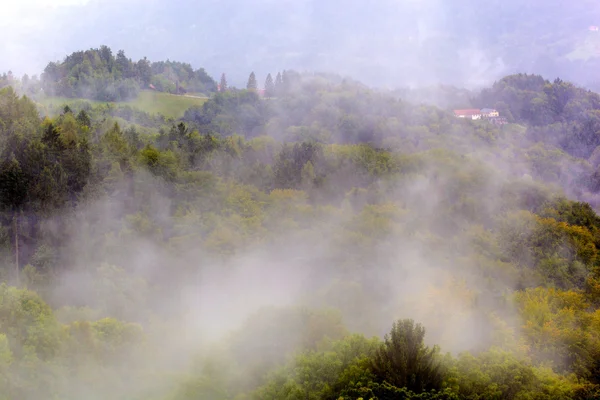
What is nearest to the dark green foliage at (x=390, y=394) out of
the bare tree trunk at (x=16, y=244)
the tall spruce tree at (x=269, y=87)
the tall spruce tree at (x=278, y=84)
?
the bare tree trunk at (x=16, y=244)

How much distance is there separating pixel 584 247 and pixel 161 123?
71.7 metres

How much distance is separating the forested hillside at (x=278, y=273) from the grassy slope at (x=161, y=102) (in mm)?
41867

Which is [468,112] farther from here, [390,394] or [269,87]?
[390,394]

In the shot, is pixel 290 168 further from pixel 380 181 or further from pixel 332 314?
pixel 332 314

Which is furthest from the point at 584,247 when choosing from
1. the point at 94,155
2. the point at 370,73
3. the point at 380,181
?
the point at 370,73

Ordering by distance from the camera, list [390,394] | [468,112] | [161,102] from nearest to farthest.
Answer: [390,394], [161,102], [468,112]

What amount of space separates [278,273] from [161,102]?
266 ft

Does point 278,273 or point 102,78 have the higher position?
point 102,78

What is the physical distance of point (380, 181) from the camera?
57.2 metres

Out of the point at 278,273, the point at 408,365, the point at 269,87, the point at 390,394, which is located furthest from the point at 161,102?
the point at 390,394

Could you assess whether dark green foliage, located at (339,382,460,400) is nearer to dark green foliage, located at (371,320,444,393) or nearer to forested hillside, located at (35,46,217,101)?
dark green foliage, located at (371,320,444,393)

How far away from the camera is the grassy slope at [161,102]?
102250 millimetres

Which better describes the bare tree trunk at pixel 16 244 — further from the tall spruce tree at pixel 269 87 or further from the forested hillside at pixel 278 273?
the tall spruce tree at pixel 269 87

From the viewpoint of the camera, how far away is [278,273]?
1571 inches
